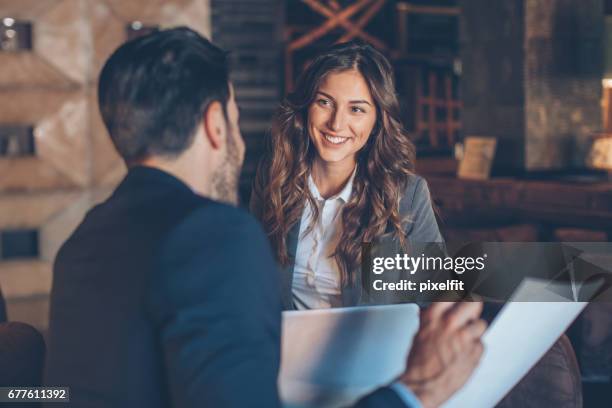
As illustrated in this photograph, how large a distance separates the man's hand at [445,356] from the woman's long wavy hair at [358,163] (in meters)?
0.96

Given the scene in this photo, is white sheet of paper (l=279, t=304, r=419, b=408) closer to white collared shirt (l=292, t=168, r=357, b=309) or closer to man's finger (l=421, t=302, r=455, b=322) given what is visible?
man's finger (l=421, t=302, r=455, b=322)

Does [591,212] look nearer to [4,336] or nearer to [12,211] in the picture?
[12,211]

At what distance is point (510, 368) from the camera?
116cm

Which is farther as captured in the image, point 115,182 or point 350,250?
point 115,182

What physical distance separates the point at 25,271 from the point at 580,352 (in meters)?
2.81

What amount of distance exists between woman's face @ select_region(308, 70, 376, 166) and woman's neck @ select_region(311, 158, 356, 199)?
3 cm

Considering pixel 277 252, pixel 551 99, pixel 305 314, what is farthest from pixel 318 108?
pixel 551 99

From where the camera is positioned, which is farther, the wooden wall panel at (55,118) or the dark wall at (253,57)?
the dark wall at (253,57)

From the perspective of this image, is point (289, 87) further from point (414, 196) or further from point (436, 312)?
point (436, 312)

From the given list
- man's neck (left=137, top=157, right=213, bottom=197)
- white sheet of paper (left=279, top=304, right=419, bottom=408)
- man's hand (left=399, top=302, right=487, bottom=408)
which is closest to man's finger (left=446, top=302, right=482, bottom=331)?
man's hand (left=399, top=302, right=487, bottom=408)

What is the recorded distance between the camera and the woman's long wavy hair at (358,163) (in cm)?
209

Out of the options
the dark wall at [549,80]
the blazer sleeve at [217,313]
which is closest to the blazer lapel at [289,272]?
the blazer sleeve at [217,313]

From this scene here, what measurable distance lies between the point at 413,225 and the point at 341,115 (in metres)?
0.33

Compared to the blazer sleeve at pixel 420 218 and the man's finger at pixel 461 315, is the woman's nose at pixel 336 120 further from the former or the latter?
the man's finger at pixel 461 315
